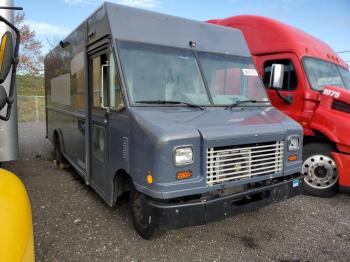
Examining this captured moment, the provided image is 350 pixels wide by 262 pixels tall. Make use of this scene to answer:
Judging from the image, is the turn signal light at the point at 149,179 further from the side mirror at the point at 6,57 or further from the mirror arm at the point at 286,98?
the mirror arm at the point at 286,98

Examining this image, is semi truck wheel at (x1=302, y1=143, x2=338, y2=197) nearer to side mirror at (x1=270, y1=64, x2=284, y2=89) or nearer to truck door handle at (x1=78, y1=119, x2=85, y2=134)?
side mirror at (x1=270, y1=64, x2=284, y2=89)

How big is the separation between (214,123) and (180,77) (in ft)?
2.81

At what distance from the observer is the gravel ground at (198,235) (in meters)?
3.50

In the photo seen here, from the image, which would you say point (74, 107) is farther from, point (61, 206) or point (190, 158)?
point (190, 158)

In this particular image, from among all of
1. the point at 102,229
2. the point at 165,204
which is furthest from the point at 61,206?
the point at 165,204

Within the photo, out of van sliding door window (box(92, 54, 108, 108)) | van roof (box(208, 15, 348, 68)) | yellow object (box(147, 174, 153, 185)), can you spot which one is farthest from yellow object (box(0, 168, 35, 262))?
van roof (box(208, 15, 348, 68))

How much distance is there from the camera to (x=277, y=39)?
596 cm

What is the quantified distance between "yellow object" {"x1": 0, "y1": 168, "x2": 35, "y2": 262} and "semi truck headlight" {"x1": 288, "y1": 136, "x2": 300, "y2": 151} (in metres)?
3.13

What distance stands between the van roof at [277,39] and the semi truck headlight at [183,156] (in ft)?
11.9

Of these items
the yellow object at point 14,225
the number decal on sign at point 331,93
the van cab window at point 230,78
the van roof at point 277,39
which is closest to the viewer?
the yellow object at point 14,225

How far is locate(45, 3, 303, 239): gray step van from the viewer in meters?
3.15

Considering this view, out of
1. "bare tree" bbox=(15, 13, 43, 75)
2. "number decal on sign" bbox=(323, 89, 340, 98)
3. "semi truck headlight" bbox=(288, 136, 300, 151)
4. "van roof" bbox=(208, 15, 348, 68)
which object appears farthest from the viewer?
"bare tree" bbox=(15, 13, 43, 75)

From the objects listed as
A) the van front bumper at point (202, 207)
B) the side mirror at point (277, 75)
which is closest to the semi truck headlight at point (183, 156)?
the van front bumper at point (202, 207)

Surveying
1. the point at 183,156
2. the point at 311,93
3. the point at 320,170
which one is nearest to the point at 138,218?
the point at 183,156
